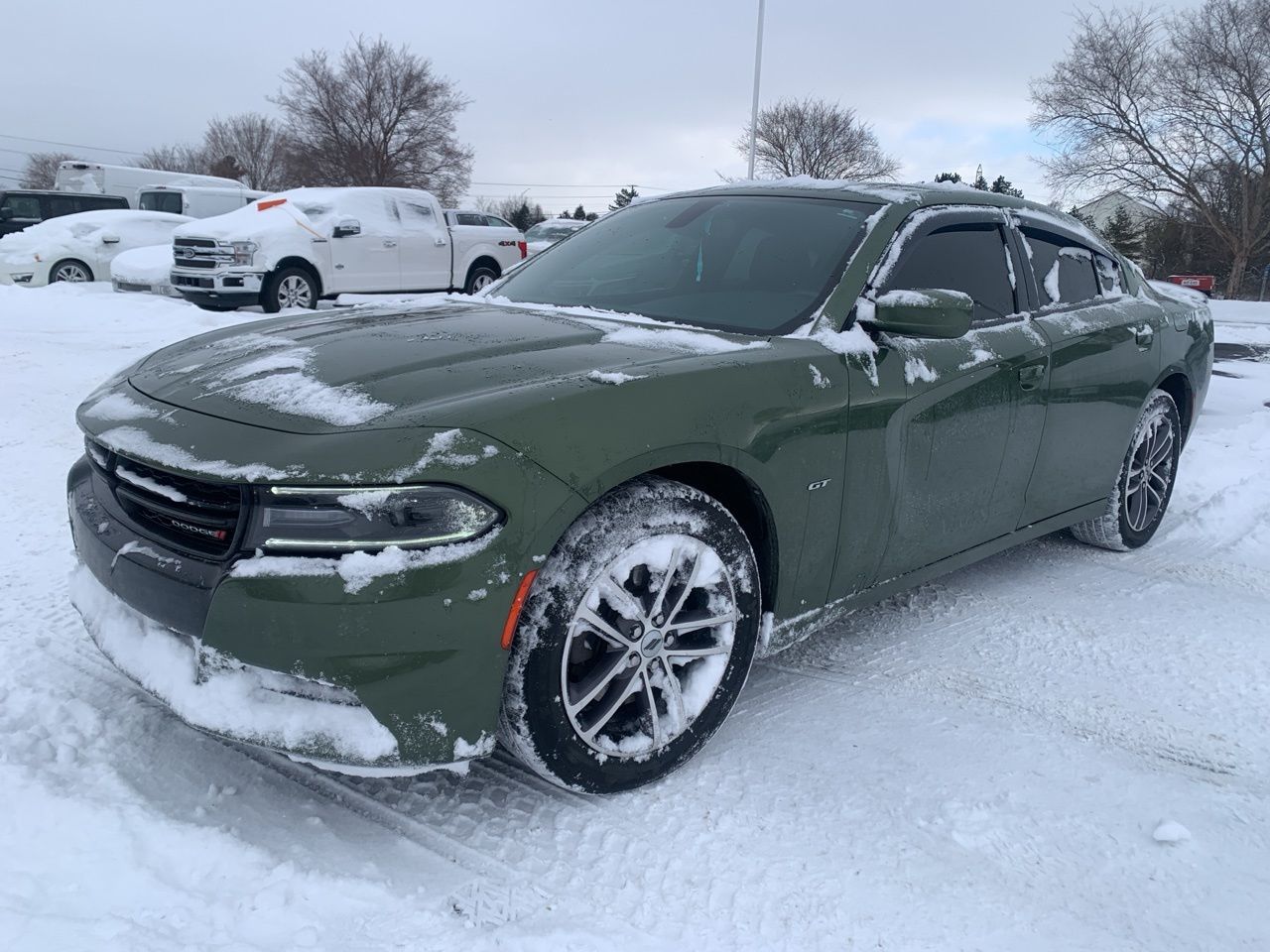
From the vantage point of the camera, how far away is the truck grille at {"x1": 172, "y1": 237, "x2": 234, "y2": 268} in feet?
37.5

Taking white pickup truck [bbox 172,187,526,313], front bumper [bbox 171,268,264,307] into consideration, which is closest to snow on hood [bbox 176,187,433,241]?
white pickup truck [bbox 172,187,526,313]

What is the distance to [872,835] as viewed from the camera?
7.84 ft

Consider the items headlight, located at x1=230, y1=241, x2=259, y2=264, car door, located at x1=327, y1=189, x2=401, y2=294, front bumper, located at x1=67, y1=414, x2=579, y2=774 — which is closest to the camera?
front bumper, located at x1=67, y1=414, x2=579, y2=774

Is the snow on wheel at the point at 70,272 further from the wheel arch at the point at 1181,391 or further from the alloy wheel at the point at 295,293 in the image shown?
the wheel arch at the point at 1181,391

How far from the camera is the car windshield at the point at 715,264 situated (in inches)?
121

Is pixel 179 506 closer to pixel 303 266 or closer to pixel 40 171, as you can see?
pixel 303 266

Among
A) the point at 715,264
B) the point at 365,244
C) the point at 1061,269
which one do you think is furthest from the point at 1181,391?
the point at 365,244

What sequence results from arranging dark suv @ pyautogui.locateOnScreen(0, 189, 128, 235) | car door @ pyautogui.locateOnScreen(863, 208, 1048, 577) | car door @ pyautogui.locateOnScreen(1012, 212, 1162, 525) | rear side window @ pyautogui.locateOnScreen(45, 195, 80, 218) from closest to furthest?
1. car door @ pyautogui.locateOnScreen(863, 208, 1048, 577)
2. car door @ pyautogui.locateOnScreen(1012, 212, 1162, 525)
3. dark suv @ pyautogui.locateOnScreen(0, 189, 128, 235)
4. rear side window @ pyautogui.locateOnScreen(45, 195, 80, 218)

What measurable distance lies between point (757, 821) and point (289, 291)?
11.0m

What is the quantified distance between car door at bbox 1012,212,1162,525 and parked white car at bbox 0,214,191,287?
48.3 ft

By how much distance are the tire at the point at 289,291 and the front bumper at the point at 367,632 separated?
10159mm

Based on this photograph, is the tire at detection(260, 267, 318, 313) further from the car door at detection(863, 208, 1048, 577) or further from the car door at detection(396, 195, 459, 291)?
the car door at detection(863, 208, 1048, 577)

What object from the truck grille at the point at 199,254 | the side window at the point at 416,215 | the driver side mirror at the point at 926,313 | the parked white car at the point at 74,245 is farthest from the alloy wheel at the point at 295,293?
the driver side mirror at the point at 926,313

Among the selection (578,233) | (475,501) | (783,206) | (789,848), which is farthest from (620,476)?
(578,233)
